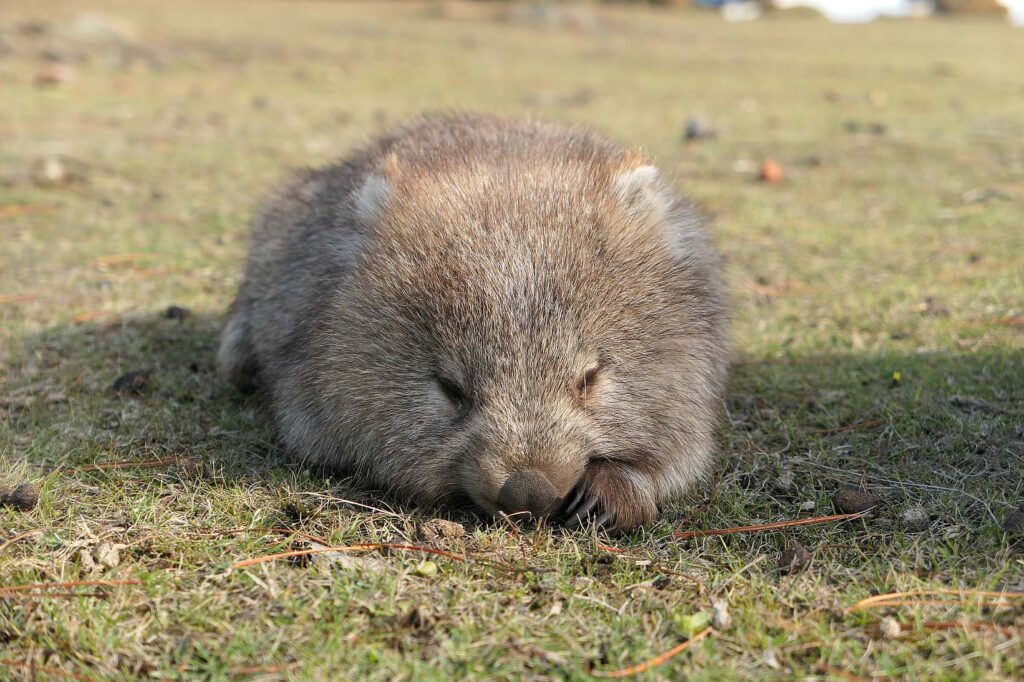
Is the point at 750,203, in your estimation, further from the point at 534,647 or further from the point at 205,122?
the point at 205,122

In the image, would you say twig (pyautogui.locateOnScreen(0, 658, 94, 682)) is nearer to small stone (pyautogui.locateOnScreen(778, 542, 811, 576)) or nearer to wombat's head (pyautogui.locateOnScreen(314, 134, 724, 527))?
wombat's head (pyautogui.locateOnScreen(314, 134, 724, 527))

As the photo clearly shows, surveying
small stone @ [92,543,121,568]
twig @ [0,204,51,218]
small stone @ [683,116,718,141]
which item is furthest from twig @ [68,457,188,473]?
small stone @ [683,116,718,141]

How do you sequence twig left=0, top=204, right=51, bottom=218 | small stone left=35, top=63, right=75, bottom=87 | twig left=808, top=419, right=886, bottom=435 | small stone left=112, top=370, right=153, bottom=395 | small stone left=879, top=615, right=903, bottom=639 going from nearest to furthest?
small stone left=879, top=615, right=903, bottom=639 → twig left=808, top=419, right=886, bottom=435 → small stone left=112, top=370, right=153, bottom=395 → twig left=0, top=204, right=51, bottom=218 → small stone left=35, top=63, right=75, bottom=87

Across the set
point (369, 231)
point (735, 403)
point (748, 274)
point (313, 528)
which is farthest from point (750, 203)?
point (313, 528)

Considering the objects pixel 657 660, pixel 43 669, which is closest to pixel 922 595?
pixel 657 660

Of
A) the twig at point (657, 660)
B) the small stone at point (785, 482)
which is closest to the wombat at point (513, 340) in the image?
the small stone at point (785, 482)

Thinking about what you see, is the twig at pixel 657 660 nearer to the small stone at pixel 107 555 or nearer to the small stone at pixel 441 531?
the small stone at pixel 441 531
